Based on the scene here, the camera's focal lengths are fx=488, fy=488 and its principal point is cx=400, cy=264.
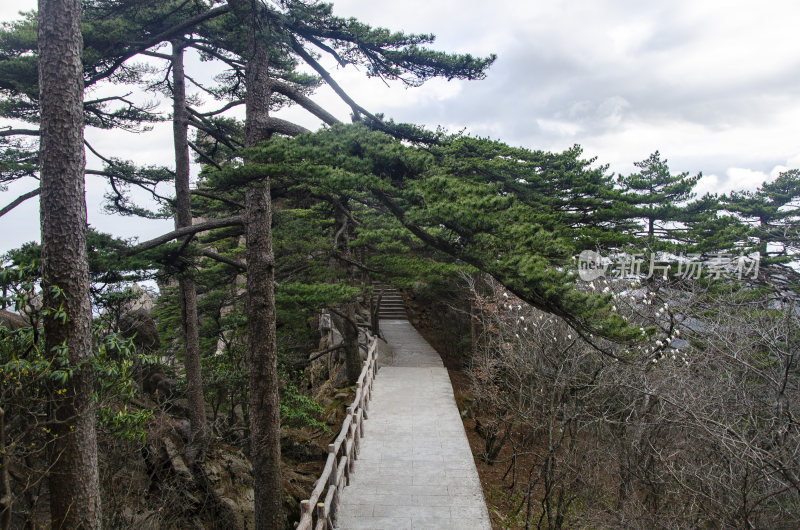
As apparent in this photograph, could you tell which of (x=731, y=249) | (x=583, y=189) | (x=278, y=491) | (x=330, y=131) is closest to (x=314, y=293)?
(x=278, y=491)

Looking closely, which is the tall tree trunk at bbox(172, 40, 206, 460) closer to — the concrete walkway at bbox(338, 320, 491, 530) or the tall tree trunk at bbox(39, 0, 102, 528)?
the concrete walkway at bbox(338, 320, 491, 530)

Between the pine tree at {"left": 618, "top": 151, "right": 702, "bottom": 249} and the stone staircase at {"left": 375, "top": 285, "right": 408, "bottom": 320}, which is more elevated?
the pine tree at {"left": 618, "top": 151, "right": 702, "bottom": 249}

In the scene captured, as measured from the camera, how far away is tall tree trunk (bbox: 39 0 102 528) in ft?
15.8

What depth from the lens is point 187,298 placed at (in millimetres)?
10781

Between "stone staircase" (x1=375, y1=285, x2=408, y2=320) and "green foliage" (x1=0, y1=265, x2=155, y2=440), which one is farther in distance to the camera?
"stone staircase" (x1=375, y1=285, x2=408, y2=320)

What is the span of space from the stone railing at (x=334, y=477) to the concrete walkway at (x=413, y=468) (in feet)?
0.62

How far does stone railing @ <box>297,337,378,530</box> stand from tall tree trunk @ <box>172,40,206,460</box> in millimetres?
3506

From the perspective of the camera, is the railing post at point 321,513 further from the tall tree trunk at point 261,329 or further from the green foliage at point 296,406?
the green foliage at point 296,406

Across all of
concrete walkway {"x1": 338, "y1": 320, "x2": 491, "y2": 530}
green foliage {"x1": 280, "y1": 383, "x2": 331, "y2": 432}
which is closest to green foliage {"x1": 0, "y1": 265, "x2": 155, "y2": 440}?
concrete walkway {"x1": 338, "y1": 320, "x2": 491, "y2": 530}

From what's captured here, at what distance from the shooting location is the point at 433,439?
1004 centimetres

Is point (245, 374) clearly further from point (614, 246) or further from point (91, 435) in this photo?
point (614, 246)

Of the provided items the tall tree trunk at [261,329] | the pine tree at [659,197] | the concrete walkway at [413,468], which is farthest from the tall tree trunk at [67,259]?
the pine tree at [659,197]

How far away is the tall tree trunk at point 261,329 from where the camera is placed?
23.3ft

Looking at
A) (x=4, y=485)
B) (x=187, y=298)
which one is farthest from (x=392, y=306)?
(x=4, y=485)
